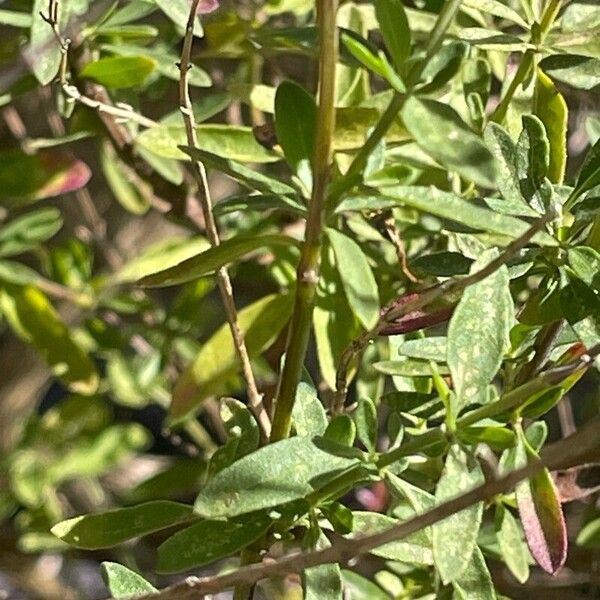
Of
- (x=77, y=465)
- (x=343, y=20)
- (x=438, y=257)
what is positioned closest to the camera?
(x=438, y=257)

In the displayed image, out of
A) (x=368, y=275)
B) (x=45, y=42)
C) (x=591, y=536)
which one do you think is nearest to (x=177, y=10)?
(x=45, y=42)

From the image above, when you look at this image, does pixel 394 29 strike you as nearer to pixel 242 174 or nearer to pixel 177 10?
pixel 242 174

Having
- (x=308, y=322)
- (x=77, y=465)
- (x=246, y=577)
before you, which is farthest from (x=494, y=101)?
(x=77, y=465)

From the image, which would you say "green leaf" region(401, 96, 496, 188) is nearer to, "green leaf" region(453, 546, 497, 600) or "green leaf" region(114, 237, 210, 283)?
"green leaf" region(453, 546, 497, 600)

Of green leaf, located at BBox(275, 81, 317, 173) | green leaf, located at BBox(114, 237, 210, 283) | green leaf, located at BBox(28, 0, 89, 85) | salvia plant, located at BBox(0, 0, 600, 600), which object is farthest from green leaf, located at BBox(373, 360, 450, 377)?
green leaf, located at BBox(114, 237, 210, 283)

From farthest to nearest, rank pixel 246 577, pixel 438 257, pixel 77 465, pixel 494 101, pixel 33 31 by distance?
pixel 77 465 → pixel 494 101 → pixel 33 31 → pixel 438 257 → pixel 246 577

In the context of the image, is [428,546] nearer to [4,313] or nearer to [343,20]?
[343,20]
